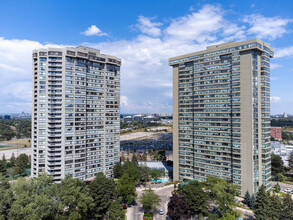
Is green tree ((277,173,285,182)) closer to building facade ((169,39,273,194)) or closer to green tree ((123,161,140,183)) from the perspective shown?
building facade ((169,39,273,194))

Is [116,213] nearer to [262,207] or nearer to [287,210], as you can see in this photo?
[262,207]

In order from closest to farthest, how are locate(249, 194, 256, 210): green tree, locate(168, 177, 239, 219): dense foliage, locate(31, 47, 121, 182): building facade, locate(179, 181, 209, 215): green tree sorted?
1. locate(168, 177, 239, 219): dense foliage
2. locate(179, 181, 209, 215): green tree
3. locate(249, 194, 256, 210): green tree
4. locate(31, 47, 121, 182): building facade

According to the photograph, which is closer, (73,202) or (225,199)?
(73,202)

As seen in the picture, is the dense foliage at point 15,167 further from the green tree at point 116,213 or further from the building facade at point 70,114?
the green tree at point 116,213

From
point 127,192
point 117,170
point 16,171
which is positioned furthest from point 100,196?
point 16,171

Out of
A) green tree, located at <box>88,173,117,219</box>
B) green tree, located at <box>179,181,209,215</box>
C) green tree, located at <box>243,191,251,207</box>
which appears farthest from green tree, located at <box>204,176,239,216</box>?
green tree, located at <box>88,173,117,219</box>
